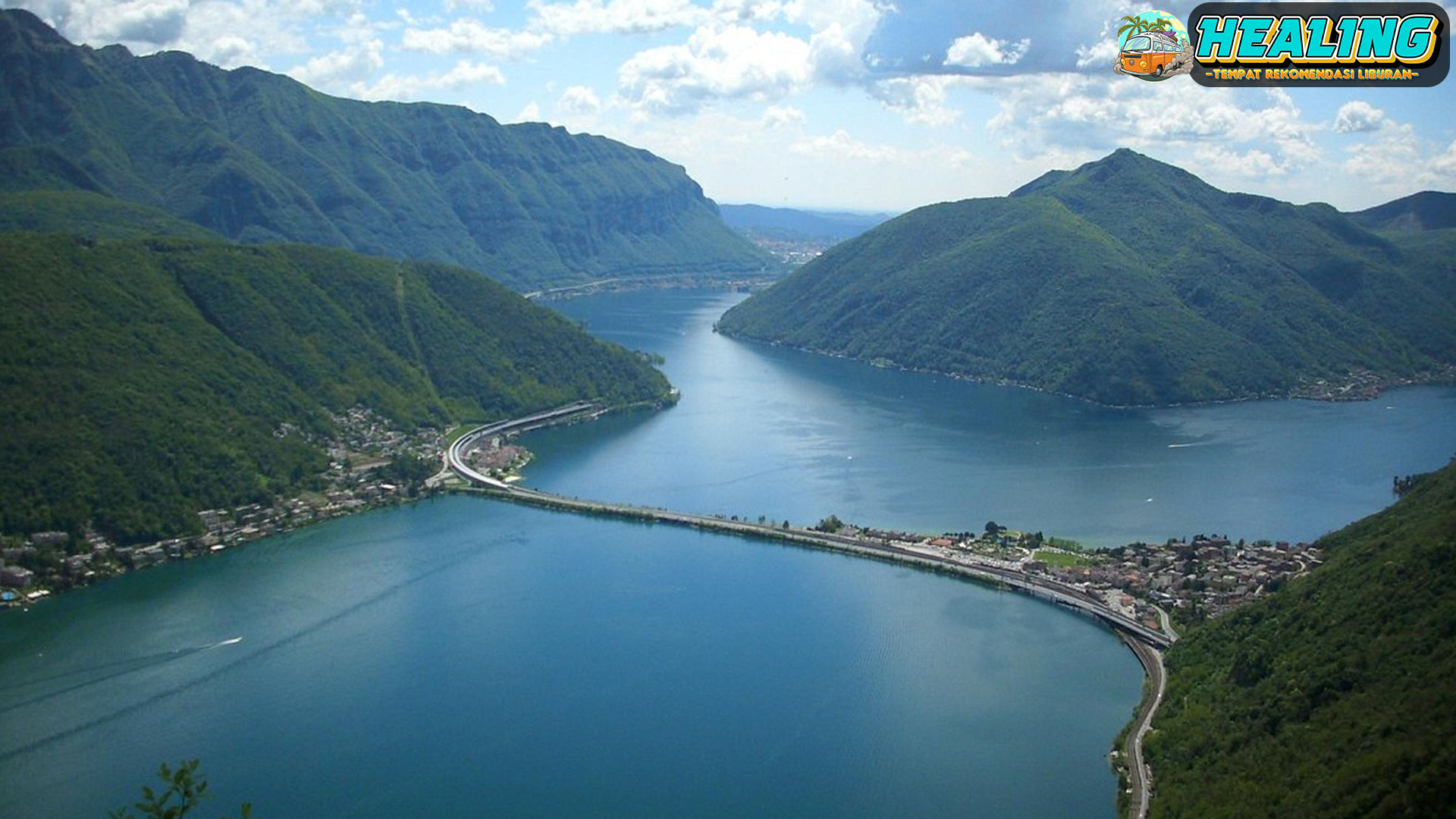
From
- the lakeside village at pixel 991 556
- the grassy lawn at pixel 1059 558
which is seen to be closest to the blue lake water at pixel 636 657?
the lakeside village at pixel 991 556

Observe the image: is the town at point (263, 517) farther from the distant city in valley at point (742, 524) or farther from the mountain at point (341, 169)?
the mountain at point (341, 169)

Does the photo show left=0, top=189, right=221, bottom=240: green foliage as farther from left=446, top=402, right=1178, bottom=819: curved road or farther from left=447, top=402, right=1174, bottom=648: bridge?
left=447, top=402, right=1174, bottom=648: bridge

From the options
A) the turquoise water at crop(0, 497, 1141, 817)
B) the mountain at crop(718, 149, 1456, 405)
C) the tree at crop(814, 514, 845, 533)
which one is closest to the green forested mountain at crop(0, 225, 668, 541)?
the turquoise water at crop(0, 497, 1141, 817)

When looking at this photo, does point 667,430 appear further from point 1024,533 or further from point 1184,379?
point 1184,379

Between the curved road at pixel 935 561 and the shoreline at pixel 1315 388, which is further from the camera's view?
the shoreline at pixel 1315 388

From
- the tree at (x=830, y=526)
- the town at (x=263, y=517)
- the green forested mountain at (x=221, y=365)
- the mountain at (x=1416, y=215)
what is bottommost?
the tree at (x=830, y=526)

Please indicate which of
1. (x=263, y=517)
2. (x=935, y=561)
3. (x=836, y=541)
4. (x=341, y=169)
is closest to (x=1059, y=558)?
(x=935, y=561)

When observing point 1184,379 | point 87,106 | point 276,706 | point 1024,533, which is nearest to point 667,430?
point 1024,533

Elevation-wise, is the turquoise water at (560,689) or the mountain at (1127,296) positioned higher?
the mountain at (1127,296)
